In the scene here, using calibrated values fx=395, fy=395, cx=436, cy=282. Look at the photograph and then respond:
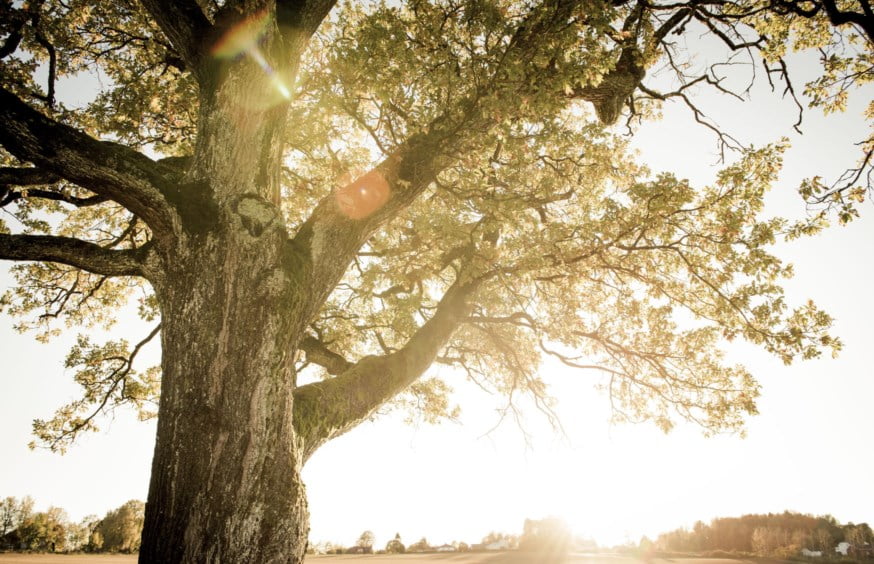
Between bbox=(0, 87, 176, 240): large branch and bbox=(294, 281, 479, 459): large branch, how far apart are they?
2.54m

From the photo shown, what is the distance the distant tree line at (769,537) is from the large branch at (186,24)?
29544mm

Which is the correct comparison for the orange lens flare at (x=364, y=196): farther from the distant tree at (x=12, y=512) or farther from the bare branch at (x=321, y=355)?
the distant tree at (x=12, y=512)

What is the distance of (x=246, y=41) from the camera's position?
4.56 meters

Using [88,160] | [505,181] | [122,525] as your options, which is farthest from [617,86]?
[122,525]

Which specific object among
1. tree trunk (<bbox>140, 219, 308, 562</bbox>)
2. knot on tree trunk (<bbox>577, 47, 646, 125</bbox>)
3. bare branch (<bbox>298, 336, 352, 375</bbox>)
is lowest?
tree trunk (<bbox>140, 219, 308, 562</bbox>)

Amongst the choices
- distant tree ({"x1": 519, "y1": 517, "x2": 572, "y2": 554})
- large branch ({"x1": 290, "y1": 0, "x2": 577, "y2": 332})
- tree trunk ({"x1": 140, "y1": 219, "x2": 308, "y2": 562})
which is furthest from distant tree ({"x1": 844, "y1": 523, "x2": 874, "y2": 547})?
tree trunk ({"x1": 140, "y1": 219, "x2": 308, "y2": 562})

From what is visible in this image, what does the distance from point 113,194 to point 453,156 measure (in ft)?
12.9

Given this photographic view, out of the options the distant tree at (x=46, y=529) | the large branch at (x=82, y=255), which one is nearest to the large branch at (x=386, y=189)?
the large branch at (x=82, y=255)

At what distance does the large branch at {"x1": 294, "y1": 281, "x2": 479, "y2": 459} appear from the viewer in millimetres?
4758

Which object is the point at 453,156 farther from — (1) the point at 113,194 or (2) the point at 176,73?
(2) the point at 176,73

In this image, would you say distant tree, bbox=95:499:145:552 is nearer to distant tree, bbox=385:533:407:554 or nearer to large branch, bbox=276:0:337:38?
distant tree, bbox=385:533:407:554

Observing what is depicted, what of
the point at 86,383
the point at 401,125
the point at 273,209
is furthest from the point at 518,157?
the point at 86,383

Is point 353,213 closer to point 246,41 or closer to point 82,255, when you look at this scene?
point 246,41

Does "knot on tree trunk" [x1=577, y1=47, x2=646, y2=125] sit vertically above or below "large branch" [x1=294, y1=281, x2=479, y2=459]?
above
